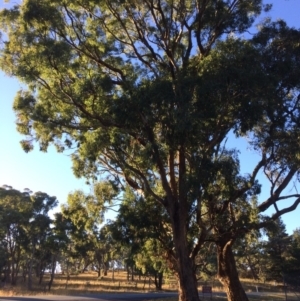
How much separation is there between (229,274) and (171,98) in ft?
35.6

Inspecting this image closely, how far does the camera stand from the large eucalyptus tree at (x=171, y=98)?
17.5m

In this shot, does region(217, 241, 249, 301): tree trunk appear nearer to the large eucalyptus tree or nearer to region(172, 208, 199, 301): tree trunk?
the large eucalyptus tree

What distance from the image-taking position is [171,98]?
17031mm

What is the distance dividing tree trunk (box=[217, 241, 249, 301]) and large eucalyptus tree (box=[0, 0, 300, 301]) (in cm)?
7

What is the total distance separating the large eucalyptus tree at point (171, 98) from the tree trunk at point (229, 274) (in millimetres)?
67

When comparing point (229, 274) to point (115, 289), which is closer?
point (229, 274)

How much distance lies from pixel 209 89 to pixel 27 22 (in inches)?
302

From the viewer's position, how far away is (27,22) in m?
17.8

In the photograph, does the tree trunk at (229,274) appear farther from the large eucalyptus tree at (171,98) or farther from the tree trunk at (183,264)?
the tree trunk at (183,264)

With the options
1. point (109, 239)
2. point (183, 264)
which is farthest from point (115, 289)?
point (183, 264)

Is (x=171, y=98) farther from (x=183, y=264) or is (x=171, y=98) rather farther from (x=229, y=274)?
(x=229, y=274)

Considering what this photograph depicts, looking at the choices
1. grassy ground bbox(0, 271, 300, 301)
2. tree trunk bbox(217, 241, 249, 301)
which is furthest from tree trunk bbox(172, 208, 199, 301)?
grassy ground bbox(0, 271, 300, 301)

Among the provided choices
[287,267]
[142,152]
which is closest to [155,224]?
[142,152]

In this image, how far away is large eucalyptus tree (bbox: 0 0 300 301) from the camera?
57.4 ft
